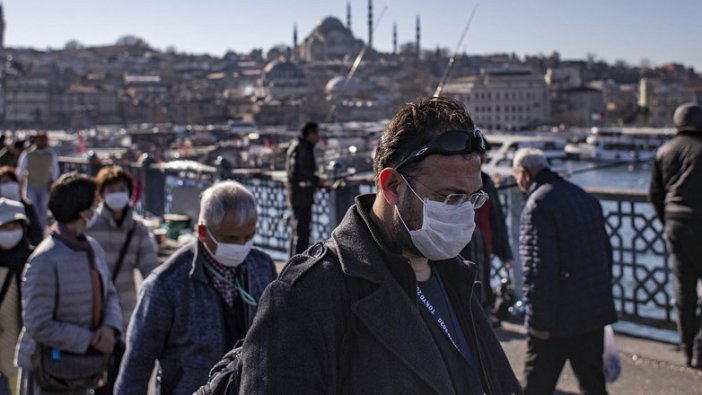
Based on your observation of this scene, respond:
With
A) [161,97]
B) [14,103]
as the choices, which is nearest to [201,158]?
[14,103]

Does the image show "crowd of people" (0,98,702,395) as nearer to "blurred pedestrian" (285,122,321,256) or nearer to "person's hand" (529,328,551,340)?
"person's hand" (529,328,551,340)

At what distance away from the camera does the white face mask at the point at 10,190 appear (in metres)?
4.75

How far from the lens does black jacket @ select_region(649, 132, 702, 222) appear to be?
376cm

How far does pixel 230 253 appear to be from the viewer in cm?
228

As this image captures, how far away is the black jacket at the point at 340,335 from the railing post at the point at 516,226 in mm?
3612

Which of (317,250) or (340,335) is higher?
(317,250)

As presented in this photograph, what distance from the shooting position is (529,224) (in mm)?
3090

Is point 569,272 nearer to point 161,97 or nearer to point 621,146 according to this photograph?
point 621,146

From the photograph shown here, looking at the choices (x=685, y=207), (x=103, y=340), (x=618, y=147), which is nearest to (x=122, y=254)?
(x=103, y=340)

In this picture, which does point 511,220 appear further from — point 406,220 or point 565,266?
point 406,220

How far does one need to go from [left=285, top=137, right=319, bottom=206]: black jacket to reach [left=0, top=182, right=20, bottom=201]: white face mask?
1706 mm

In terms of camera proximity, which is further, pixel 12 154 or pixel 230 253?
pixel 12 154

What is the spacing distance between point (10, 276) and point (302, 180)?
113 inches

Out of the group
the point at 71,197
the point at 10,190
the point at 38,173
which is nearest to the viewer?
the point at 71,197
